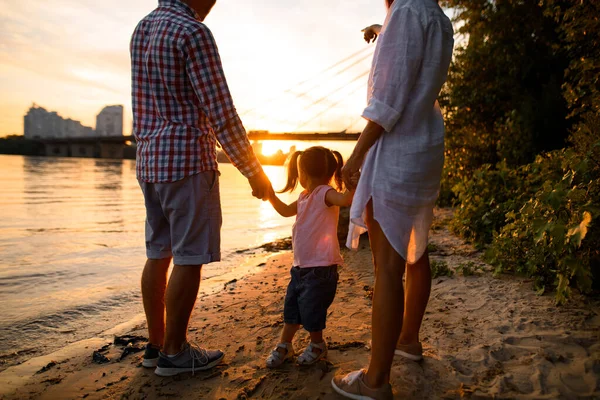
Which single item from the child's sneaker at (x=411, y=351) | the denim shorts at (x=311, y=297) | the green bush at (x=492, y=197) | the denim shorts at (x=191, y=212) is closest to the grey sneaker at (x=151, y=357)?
the denim shorts at (x=191, y=212)

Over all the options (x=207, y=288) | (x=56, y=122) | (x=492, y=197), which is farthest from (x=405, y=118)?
(x=56, y=122)

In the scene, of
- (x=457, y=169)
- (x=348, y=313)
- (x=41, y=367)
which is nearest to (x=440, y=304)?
(x=348, y=313)

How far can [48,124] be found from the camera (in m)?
92.3

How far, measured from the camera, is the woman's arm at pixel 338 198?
6.80 ft

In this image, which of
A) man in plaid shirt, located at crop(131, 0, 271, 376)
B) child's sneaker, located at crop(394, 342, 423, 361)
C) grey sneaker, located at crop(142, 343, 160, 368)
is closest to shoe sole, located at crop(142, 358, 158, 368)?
grey sneaker, located at crop(142, 343, 160, 368)

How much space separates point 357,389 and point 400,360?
426 millimetres

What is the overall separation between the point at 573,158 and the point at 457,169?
4.94 m

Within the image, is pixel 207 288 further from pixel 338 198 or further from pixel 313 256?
→ pixel 338 198

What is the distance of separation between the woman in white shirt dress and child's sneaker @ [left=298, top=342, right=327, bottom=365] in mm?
361

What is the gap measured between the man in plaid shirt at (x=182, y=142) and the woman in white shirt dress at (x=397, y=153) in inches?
26.4

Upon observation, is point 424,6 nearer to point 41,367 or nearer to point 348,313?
point 348,313

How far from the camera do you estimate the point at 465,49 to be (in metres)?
7.55

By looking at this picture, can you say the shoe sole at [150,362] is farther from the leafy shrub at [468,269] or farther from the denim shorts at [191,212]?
the leafy shrub at [468,269]

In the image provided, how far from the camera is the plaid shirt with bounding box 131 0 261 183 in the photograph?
6.38ft
